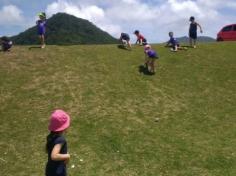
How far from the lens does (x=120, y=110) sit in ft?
74.3

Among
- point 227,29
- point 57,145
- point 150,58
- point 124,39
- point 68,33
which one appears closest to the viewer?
point 57,145

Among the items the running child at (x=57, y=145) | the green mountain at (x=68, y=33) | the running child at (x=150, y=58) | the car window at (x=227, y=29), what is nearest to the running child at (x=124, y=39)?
the running child at (x=150, y=58)

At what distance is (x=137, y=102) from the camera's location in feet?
78.4

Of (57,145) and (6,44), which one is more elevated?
(6,44)

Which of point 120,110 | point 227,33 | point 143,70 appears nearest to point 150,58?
point 143,70

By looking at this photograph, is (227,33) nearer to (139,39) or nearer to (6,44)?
(139,39)

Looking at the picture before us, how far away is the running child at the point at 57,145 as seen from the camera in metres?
9.49

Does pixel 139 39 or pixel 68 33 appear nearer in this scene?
pixel 139 39

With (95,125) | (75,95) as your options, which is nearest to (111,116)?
(95,125)

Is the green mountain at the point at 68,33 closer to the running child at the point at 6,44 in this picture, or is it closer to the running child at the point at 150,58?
the running child at the point at 6,44

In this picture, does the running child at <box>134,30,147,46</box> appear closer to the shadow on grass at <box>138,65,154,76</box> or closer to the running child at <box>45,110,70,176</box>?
the shadow on grass at <box>138,65,154,76</box>

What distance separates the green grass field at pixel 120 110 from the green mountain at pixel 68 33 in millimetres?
119251

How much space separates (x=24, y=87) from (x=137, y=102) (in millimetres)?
5852

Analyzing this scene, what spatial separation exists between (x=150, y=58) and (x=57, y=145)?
19.1 meters
